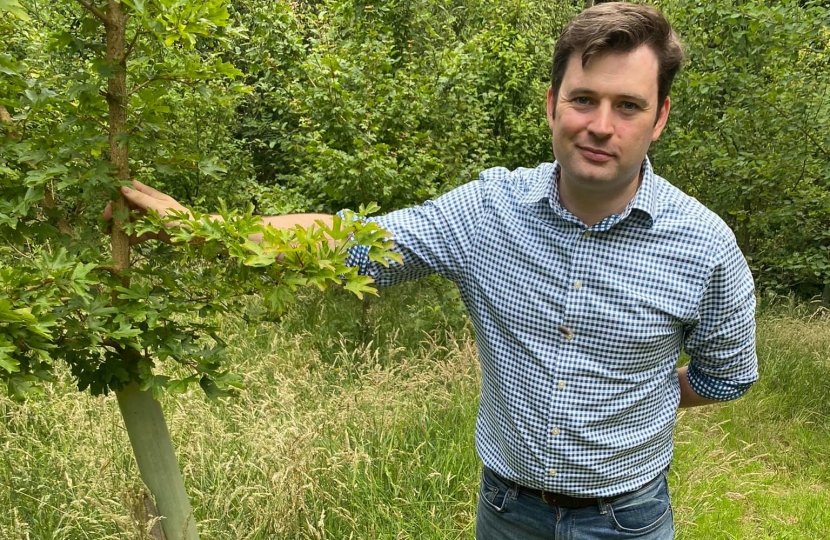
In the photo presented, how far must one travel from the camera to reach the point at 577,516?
1.83 m

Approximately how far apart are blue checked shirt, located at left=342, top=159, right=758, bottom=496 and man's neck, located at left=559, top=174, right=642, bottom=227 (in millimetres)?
29

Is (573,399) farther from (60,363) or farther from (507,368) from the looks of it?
(60,363)

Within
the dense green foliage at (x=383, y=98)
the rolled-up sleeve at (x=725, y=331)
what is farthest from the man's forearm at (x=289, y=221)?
the dense green foliage at (x=383, y=98)

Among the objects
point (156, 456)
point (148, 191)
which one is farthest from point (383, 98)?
point (156, 456)

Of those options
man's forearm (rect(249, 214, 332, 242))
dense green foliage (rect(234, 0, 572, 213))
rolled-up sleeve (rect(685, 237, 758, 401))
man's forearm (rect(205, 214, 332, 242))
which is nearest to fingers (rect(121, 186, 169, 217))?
man's forearm (rect(205, 214, 332, 242))

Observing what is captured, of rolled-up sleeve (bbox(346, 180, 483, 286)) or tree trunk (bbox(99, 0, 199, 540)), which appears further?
rolled-up sleeve (bbox(346, 180, 483, 286))

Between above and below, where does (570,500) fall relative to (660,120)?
below

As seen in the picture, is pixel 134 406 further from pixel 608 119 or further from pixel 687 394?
pixel 687 394

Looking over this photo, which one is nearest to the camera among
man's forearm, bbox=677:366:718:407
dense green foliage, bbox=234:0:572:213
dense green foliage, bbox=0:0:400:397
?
dense green foliage, bbox=0:0:400:397

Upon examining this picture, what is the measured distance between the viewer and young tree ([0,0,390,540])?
143 cm

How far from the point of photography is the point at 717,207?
6660 mm

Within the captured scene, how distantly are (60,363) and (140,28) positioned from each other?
3080mm

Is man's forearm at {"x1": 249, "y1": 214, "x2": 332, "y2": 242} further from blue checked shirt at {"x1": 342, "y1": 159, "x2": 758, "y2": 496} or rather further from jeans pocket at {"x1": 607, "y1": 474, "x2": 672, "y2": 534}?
jeans pocket at {"x1": 607, "y1": 474, "x2": 672, "y2": 534}

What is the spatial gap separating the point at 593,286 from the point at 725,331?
1.25 feet
